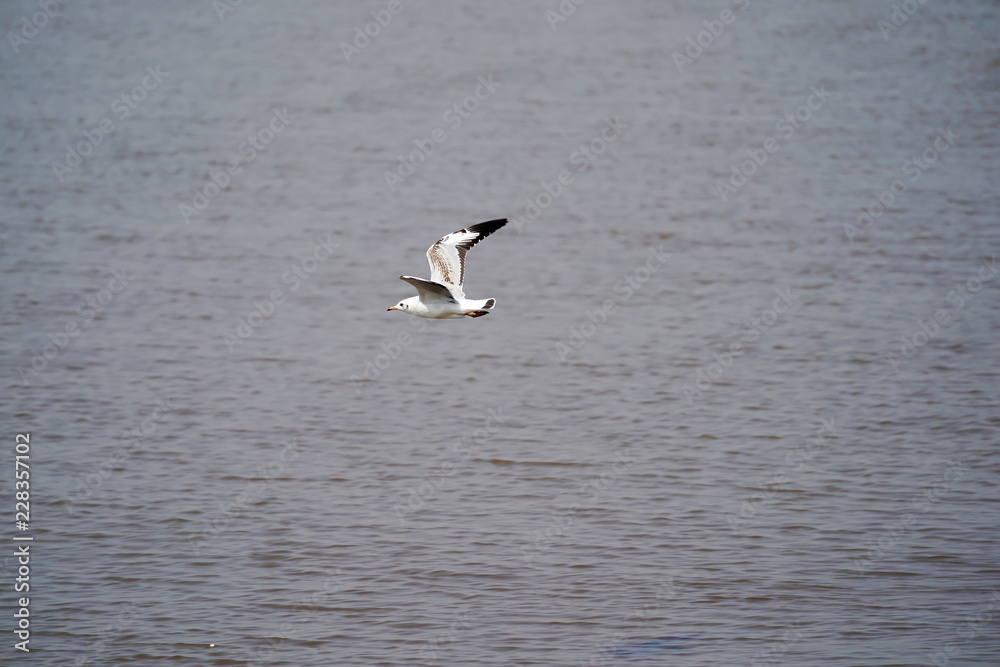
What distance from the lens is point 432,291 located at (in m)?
14.3

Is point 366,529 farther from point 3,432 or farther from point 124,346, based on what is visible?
point 124,346

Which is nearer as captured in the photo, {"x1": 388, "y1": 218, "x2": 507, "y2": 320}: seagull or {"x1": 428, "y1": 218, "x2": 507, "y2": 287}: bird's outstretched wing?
{"x1": 388, "y1": 218, "x2": 507, "y2": 320}: seagull

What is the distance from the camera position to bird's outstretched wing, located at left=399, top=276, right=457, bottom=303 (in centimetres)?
1367

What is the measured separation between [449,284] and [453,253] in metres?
0.43

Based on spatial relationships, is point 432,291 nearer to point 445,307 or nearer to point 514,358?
point 445,307

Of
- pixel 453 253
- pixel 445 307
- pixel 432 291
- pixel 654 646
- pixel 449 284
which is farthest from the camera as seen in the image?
pixel 453 253

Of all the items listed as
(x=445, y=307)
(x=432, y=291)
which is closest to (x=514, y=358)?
(x=445, y=307)

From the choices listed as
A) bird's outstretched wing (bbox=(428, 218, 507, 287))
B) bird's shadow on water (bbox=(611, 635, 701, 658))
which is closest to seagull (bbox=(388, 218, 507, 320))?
bird's outstretched wing (bbox=(428, 218, 507, 287))

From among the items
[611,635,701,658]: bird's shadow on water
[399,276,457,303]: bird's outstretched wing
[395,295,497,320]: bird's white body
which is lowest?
[611,635,701,658]: bird's shadow on water

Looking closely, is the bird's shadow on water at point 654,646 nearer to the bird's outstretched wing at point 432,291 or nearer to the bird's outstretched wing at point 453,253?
the bird's outstretched wing at point 432,291

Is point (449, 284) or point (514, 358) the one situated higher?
point (449, 284)

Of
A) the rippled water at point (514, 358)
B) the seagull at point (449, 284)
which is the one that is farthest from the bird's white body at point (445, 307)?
the rippled water at point (514, 358)

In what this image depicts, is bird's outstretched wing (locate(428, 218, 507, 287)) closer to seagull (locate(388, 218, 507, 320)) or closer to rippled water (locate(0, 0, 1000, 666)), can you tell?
seagull (locate(388, 218, 507, 320))

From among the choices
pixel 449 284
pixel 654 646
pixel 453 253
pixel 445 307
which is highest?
pixel 453 253
